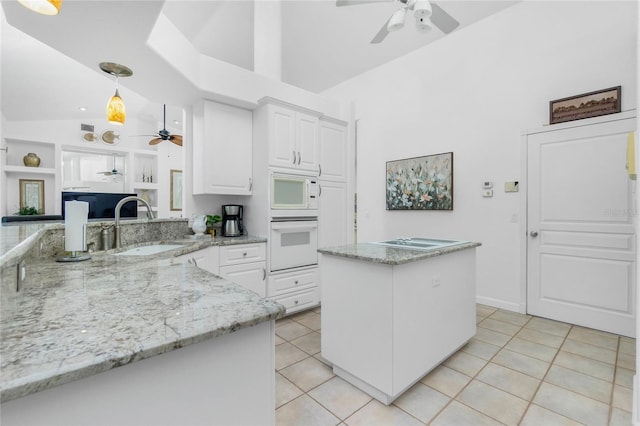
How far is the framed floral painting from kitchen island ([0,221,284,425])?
343 centimetres

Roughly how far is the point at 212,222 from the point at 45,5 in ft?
7.24

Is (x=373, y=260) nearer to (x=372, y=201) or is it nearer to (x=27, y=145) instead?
(x=372, y=201)

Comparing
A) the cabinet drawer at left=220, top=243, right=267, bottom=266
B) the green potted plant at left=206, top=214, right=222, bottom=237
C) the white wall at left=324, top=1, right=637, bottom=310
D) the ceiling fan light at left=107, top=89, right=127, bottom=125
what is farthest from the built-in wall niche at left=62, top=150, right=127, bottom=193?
the white wall at left=324, top=1, right=637, bottom=310

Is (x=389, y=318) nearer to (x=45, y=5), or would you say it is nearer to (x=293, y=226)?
(x=293, y=226)

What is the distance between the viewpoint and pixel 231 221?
3230mm

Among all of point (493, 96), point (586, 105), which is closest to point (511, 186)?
point (586, 105)

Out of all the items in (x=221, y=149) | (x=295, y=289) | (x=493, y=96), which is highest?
(x=493, y=96)

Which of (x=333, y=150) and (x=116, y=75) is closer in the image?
(x=116, y=75)

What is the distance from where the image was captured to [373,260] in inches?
69.8

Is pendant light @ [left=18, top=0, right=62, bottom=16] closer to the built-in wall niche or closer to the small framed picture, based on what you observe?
the small framed picture

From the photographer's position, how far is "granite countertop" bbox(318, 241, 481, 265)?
173cm

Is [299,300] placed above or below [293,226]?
below

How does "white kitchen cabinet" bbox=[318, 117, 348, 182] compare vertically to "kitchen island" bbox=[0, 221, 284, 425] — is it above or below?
above

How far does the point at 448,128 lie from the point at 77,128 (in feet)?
22.5
